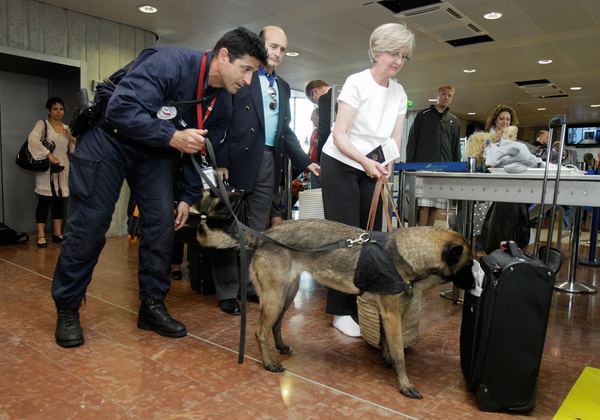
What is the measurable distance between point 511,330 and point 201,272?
2203 millimetres

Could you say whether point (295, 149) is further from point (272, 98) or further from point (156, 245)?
point (156, 245)

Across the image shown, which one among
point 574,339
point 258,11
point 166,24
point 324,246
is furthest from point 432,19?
point 324,246

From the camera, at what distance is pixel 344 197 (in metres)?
2.36

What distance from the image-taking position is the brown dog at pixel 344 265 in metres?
1.81

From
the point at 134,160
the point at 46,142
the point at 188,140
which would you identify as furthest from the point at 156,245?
the point at 46,142

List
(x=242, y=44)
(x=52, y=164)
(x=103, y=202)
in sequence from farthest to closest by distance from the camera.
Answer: (x=52, y=164)
(x=103, y=202)
(x=242, y=44)

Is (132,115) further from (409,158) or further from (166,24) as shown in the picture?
(166,24)

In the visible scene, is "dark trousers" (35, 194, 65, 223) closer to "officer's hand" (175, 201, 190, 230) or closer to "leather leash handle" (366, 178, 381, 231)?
"officer's hand" (175, 201, 190, 230)

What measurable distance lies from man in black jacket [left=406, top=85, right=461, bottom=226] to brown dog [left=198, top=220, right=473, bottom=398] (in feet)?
9.60

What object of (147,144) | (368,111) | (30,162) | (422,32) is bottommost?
(30,162)

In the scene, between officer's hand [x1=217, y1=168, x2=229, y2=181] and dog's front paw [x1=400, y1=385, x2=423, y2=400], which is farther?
officer's hand [x1=217, y1=168, x2=229, y2=181]

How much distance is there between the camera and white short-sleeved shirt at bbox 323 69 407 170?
7.43 ft

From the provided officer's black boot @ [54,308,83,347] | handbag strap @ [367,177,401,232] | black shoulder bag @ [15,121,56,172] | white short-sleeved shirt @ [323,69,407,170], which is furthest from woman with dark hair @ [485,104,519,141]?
black shoulder bag @ [15,121,56,172]

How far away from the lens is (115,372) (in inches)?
75.9
